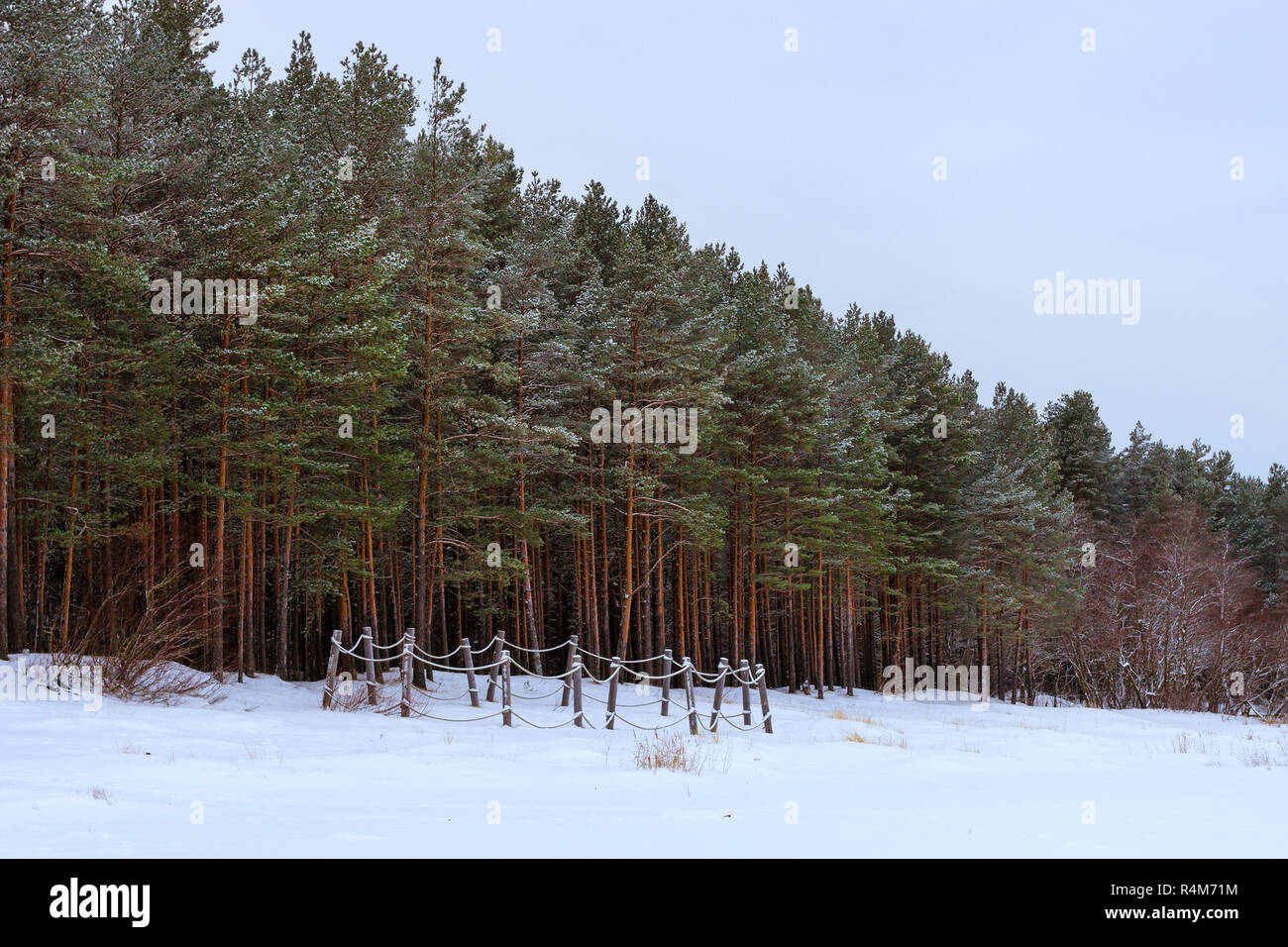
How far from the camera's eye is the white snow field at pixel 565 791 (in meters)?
7.57

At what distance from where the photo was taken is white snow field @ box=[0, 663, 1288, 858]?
757 cm

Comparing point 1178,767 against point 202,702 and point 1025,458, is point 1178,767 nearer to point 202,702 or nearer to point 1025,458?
point 202,702

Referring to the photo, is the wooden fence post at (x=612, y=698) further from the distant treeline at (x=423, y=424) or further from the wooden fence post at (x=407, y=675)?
the distant treeline at (x=423, y=424)

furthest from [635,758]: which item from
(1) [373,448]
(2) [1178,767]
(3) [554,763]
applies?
(1) [373,448]

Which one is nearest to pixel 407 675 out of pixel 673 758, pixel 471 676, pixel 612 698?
pixel 471 676

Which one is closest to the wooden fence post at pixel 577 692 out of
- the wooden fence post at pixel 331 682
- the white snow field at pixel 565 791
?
the white snow field at pixel 565 791

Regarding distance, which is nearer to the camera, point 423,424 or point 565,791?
point 565,791

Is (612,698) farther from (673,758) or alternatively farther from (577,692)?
(673,758)

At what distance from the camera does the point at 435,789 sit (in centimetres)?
1030

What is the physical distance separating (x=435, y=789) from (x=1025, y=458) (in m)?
46.1

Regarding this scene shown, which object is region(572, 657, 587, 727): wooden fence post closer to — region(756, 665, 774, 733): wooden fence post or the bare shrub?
the bare shrub

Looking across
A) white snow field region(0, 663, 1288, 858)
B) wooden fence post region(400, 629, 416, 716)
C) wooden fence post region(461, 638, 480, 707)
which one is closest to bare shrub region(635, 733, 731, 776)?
white snow field region(0, 663, 1288, 858)

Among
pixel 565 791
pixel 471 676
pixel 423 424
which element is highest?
pixel 423 424

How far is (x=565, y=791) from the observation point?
34.4 ft
